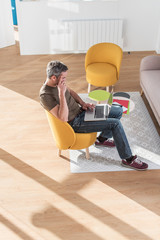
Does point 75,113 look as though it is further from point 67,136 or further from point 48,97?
point 48,97

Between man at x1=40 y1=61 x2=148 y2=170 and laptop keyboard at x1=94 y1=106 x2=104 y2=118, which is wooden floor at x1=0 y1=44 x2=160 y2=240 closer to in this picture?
man at x1=40 y1=61 x2=148 y2=170

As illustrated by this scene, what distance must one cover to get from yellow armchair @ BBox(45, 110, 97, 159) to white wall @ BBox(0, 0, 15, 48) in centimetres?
467

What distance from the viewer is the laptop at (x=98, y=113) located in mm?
3408

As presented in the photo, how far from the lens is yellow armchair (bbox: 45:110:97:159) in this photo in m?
3.19

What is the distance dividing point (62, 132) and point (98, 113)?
0.52m

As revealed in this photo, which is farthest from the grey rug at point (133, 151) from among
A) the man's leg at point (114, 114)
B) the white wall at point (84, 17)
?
the white wall at point (84, 17)

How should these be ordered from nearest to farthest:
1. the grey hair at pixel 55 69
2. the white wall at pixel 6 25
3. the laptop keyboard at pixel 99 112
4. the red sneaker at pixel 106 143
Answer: the grey hair at pixel 55 69 < the laptop keyboard at pixel 99 112 < the red sneaker at pixel 106 143 < the white wall at pixel 6 25

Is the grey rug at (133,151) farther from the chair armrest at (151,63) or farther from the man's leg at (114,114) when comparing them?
the chair armrest at (151,63)

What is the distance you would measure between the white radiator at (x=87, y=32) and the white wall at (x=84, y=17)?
0.15 meters

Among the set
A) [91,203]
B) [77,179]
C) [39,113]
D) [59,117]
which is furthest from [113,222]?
[39,113]

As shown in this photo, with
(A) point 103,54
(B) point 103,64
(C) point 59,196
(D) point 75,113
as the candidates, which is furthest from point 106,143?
(A) point 103,54

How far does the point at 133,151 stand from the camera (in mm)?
3793

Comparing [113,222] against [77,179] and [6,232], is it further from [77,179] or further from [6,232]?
[6,232]

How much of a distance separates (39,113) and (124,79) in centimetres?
192
